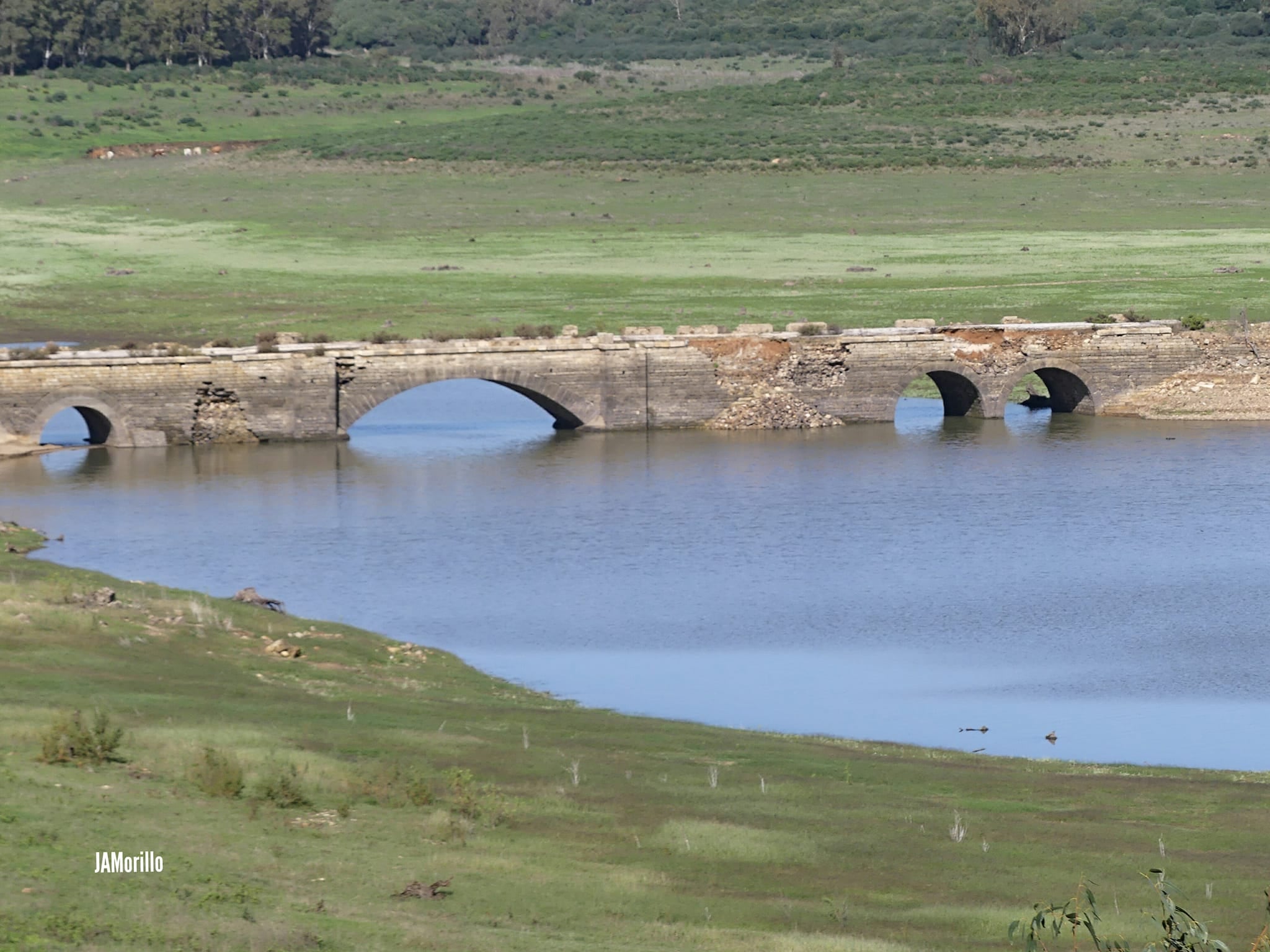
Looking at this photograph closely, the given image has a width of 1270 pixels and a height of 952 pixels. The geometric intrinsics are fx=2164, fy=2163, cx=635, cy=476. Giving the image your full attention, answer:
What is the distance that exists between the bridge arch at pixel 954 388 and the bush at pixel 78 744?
158 feet

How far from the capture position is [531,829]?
67.7ft

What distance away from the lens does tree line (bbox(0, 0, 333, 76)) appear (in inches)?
5428

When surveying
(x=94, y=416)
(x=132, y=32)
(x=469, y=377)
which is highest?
(x=132, y=32)

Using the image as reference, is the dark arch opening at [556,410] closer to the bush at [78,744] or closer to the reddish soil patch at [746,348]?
the reddish soil patch at [746,348]

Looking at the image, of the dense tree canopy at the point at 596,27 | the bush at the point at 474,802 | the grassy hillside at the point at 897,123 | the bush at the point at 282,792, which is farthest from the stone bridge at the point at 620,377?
the dense tree canopy at the point at 596,27

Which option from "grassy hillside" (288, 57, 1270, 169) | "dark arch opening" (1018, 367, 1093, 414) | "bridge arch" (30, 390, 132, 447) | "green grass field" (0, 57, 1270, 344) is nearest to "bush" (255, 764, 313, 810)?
"bridge arch" (30, 390, 132, 447)

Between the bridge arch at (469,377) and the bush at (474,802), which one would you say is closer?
the bush at (474,802)

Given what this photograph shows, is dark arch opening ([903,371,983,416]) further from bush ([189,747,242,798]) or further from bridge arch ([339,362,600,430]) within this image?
bush ([189,747,242,798])

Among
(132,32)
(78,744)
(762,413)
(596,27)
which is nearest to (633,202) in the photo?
(762,413)

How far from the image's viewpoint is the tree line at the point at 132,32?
138 metres

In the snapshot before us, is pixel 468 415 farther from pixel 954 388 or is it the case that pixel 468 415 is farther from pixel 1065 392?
pixel 1065 392

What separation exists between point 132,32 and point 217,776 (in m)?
128

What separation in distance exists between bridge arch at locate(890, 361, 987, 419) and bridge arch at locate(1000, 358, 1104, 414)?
927 mm

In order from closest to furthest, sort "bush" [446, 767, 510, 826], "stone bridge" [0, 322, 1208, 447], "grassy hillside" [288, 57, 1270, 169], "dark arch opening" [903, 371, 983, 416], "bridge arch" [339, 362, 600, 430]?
"bush" [446, 767, 510, 826] < "stone bridge" [0, 322, 1208, 447] < "bridge arch" [339, 362, 600, 430] < "dark arch opening" [903, 371, 983, 416] < "grassy hillside" [288, 57, 1270, 169]
